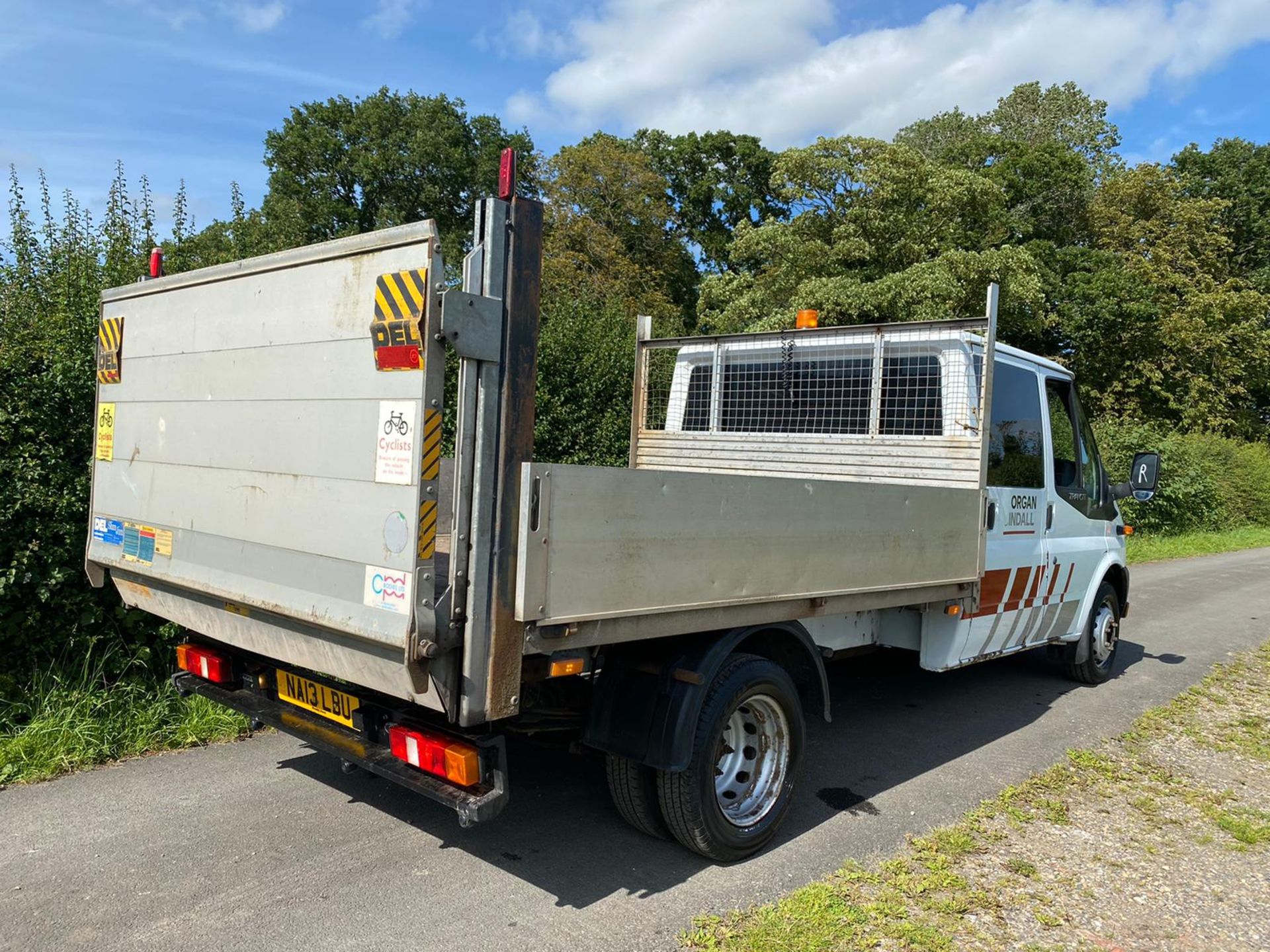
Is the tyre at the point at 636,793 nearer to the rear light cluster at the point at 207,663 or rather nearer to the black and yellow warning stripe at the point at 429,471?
the black and yellow warning stripe at the point at 429,471

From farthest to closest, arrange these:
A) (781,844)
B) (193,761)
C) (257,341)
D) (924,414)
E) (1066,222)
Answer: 1. (1066,222)
2. (924,414)
3. (193,761)
4. (781,844)
5. (257,341)

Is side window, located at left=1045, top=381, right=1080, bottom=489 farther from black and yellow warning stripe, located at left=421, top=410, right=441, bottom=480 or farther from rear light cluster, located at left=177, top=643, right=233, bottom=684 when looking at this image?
rear light cluster, located at left=177, top=643, right=233, bottom=684

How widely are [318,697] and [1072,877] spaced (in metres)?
3.18

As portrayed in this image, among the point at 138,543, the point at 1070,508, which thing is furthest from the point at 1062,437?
the point at 138,543

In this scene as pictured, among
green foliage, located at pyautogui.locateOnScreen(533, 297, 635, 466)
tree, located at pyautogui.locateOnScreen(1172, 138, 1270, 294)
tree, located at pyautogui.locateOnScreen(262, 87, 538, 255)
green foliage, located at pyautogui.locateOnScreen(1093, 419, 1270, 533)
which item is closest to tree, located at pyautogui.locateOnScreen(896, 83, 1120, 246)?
tree, located at pyautogui.locateOnScreen(1172, 138, 1270, 294)

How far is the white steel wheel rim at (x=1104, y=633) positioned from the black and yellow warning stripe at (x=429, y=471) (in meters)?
→ 5.75

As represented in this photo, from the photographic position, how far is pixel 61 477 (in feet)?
15.4

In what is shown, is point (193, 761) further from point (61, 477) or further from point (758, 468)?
point (758, 468)

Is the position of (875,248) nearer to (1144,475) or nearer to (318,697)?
(1144,475)

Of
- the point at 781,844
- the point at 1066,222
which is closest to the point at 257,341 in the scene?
the point at 781,844

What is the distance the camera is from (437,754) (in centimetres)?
299

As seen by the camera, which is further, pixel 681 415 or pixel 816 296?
pixel 816 296

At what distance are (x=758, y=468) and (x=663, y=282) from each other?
896 inches

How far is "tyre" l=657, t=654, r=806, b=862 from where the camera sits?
134 inches
